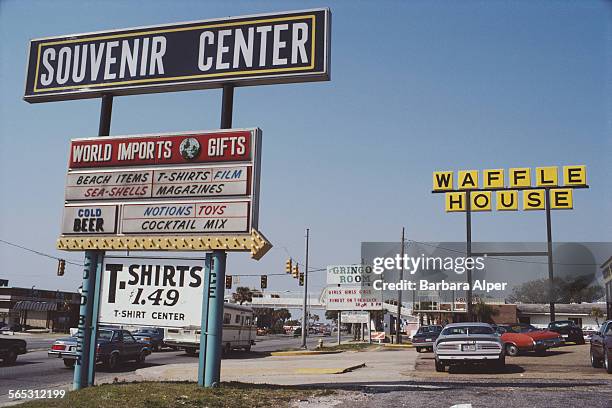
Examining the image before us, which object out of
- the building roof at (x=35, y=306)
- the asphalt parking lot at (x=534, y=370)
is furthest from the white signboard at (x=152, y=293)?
the building roof at (x=35, y=306)

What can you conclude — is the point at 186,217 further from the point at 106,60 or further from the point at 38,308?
the point at 38,308

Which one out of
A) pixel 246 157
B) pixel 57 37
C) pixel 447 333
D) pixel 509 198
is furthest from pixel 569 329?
pixel 57 37

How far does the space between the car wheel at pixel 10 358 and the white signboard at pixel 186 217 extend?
1299 cm

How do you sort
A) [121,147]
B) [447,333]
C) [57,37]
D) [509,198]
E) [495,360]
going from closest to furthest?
[121,147], [57,37], [495,360], [447,333], [509,198]

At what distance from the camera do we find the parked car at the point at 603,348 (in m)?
17.6

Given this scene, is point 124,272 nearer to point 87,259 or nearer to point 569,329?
point 87,259

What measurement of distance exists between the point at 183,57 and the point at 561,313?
251ft

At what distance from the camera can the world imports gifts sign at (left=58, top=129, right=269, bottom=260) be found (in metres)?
13.1

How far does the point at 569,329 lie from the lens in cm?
3725

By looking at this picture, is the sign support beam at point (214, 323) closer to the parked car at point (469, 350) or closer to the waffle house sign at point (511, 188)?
the parked car at point (469, 350)

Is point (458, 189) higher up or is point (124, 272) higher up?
point (458, 189)

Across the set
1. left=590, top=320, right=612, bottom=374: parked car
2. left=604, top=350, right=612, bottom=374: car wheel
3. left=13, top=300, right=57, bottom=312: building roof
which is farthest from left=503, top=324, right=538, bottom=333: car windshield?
left=13, top=300, right=57, bottom=312: building roof

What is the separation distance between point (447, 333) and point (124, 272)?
36.1 feet

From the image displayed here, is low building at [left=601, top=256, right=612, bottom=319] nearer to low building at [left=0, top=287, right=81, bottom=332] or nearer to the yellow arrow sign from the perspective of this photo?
the yellow arrow sign
